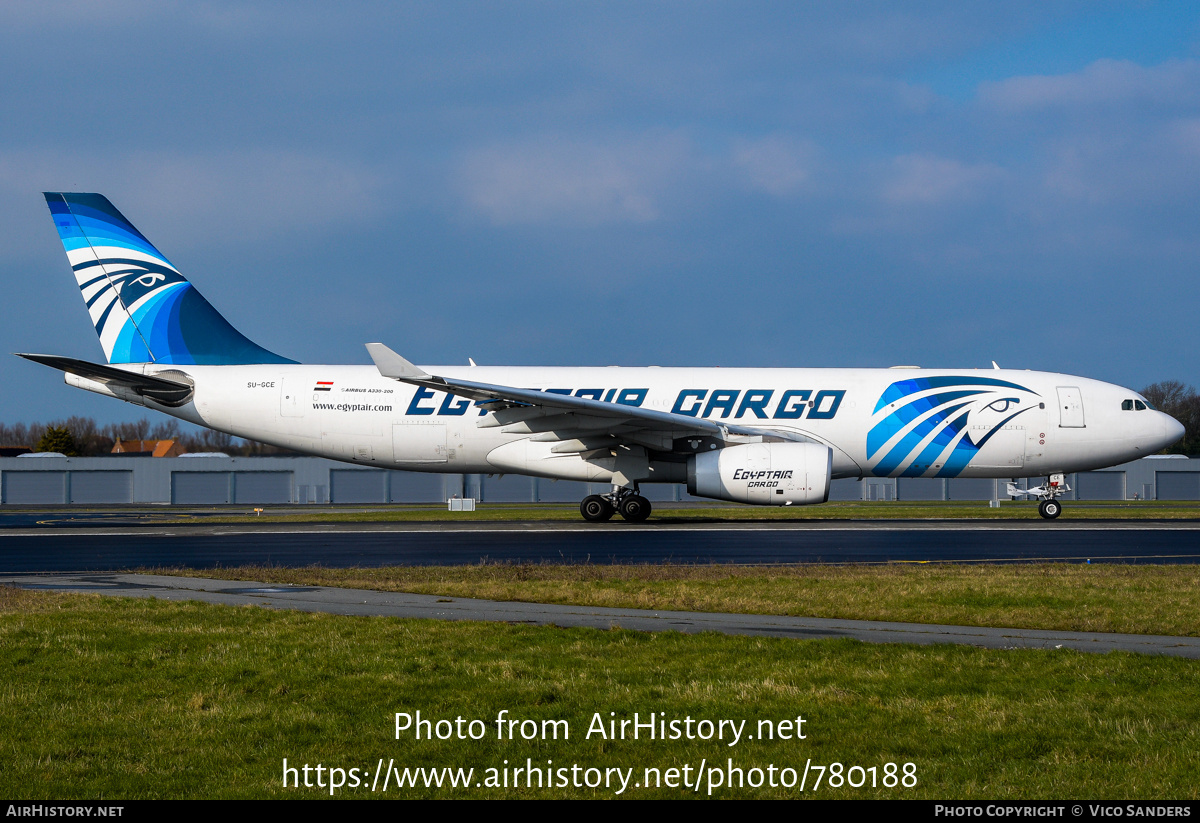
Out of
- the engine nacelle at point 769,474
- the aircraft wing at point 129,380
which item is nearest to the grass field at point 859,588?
the engine nacelle at point 769,474

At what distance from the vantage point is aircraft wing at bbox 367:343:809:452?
21.5 meters

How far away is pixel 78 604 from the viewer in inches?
412

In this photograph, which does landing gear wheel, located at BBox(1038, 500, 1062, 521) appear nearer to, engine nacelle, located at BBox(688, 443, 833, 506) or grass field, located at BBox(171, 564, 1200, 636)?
engine nacelle, located at BBox(688, 443, 833, 506)

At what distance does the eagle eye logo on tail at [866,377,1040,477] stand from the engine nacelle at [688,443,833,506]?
2.96 meters

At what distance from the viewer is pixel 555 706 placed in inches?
242

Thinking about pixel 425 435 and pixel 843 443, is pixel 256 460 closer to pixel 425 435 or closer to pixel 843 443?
pixel 425 435

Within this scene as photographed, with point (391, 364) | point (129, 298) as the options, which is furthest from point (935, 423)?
point (129, 298)

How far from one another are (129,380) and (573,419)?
10843mm

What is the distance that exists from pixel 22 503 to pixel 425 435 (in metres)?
47.8

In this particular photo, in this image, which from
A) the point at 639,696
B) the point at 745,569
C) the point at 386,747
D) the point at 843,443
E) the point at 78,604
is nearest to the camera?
the point at 386,747

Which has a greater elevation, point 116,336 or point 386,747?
point 116,336

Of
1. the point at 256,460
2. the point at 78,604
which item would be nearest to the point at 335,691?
the point at 78,604

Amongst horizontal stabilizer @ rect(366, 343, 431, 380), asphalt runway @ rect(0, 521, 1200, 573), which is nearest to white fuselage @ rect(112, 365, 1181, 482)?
asphalt runway @ rect(0, 521, 1200, 573)

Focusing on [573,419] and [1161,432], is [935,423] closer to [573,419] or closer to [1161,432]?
[1161,432]
